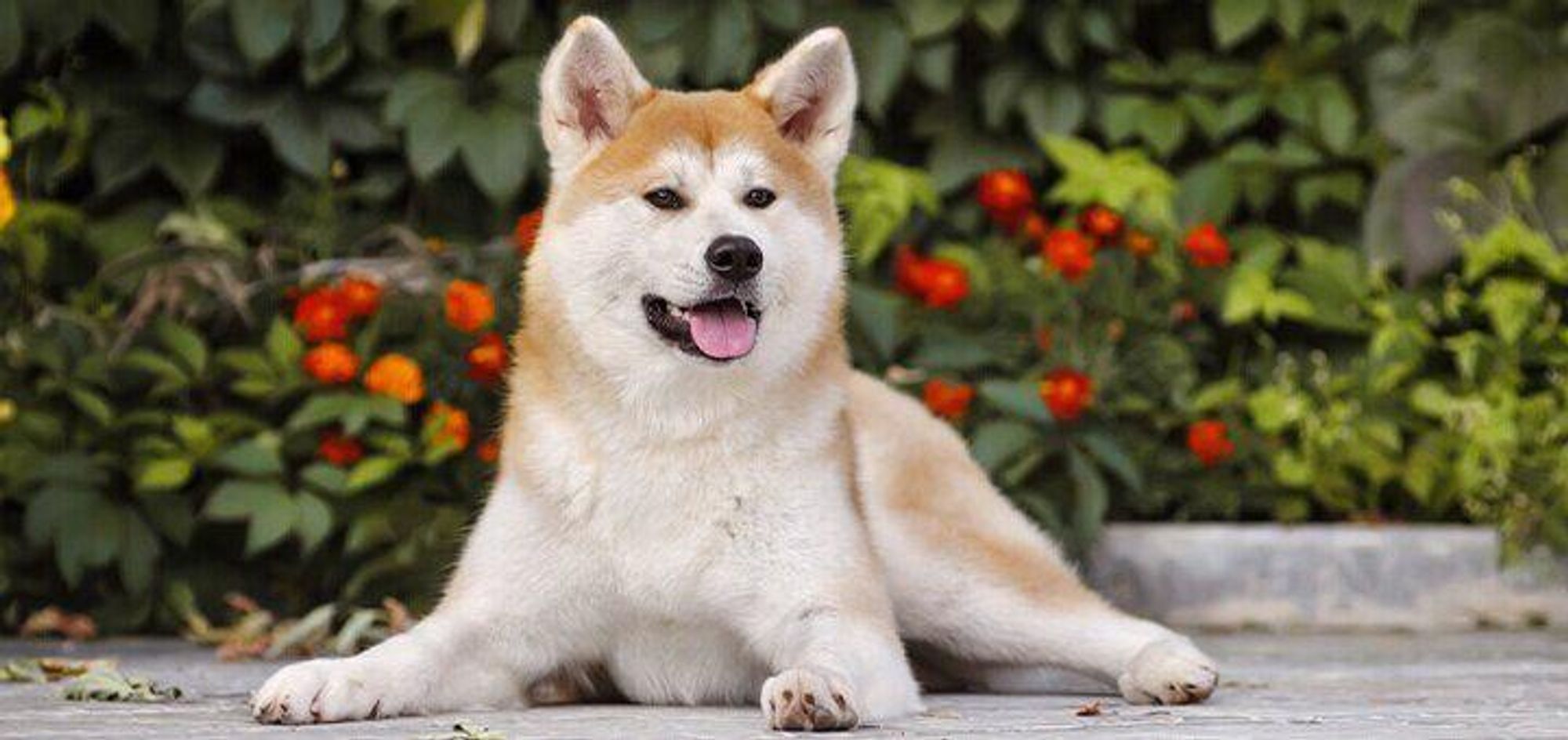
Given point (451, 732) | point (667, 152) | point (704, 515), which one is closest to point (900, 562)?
point (704, 515)

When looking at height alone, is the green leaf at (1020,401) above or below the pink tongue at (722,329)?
below

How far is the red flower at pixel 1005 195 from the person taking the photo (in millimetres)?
5852

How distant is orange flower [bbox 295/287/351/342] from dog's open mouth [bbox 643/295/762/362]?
1898mm

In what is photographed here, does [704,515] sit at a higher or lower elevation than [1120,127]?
lower

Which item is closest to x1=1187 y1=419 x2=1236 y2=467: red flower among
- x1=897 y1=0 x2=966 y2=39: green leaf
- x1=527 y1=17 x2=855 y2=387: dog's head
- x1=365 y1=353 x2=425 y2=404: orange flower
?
x1=897 y1=0 x2=966 y2=39: green leaf

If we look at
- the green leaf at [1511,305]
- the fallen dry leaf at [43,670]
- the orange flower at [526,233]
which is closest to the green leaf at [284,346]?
the orange flower at [526,233]

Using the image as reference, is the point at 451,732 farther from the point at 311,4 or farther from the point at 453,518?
the point at 311,4

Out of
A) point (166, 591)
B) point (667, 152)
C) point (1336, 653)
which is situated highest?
point (667, 152)

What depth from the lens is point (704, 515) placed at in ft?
11.3

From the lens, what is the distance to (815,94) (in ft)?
Answer: 12.4

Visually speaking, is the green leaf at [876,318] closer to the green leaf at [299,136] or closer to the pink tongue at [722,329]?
the green leaf at [299,136]

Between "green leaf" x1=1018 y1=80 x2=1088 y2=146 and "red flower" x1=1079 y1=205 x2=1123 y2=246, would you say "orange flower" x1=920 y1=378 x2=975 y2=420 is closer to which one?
"red flower" x1=1079 y1=205 x2=1123 y2=246

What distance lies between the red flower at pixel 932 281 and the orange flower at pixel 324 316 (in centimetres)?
135

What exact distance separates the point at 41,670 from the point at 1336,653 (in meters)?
2.52
